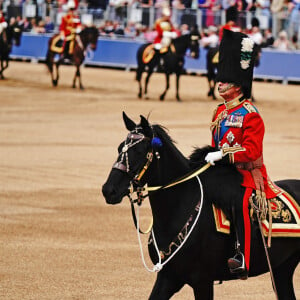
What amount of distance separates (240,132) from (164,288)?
3.84 ft

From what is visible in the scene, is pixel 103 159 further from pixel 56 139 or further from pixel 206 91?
pixel 206 91

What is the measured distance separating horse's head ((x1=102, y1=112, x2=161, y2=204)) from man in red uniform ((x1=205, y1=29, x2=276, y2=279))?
17.8 inches

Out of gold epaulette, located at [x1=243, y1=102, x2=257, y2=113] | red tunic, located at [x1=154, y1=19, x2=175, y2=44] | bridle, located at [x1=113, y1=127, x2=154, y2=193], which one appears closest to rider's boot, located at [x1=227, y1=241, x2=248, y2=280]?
bridle, located at [x1=113, y1=127, x2=154, y2=193]

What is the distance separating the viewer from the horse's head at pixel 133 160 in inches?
281

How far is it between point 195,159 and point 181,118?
61.7 feet

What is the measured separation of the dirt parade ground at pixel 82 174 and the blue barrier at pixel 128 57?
503mm

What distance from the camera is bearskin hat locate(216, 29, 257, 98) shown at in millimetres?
7781

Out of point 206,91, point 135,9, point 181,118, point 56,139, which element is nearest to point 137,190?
point 56,139

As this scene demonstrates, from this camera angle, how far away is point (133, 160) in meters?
7.25

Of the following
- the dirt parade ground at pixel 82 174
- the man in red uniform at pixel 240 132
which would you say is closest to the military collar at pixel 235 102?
the man in red uniform at pixel 240 132

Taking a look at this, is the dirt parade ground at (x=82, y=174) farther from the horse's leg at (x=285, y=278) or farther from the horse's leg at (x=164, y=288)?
the horse's leg at (x=164, y=288)

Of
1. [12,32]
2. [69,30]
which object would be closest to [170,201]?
[69,30]

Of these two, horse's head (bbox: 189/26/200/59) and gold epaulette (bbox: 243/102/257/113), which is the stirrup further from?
horse's head (bbox: 189/26/200/59)

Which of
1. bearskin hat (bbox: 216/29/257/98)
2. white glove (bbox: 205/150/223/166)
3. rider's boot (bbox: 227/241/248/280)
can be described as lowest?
rider's boot (bbox: 227/241/248/280)
